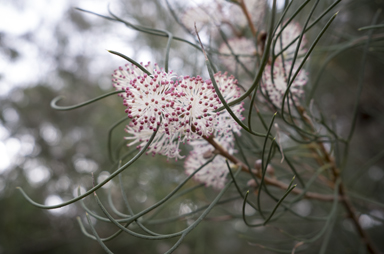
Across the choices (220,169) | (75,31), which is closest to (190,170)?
Answer: (220,169)

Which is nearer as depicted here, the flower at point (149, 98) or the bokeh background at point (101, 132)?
the flower at point (149, 98)

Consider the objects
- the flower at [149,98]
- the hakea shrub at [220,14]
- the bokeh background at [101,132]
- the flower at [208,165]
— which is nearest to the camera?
the flower at [149,98]

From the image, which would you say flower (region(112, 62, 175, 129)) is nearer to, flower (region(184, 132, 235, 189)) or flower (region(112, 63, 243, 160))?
flower (region(112, 63, 243, 160))

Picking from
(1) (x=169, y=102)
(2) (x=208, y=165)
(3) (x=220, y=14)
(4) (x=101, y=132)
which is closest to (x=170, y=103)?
(1) (x=169, y=102)

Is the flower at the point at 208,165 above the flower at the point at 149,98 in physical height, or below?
below

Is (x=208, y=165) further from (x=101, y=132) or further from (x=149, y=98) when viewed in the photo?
(x=101, y=132)

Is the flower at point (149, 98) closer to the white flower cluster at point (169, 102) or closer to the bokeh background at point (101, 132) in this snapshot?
the white flower cluster at point (169, 102)

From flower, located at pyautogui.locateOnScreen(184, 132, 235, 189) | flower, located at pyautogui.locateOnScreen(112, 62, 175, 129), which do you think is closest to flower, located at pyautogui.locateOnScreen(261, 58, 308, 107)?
flower, located at pyautogui.locateOnScreen(184, 132, 235, 189)

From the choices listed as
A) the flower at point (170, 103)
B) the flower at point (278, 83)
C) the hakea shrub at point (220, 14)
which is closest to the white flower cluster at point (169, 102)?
the flower at point (170, 103)

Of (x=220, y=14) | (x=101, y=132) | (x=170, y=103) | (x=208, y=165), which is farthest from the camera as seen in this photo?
(x=101, y=132)
